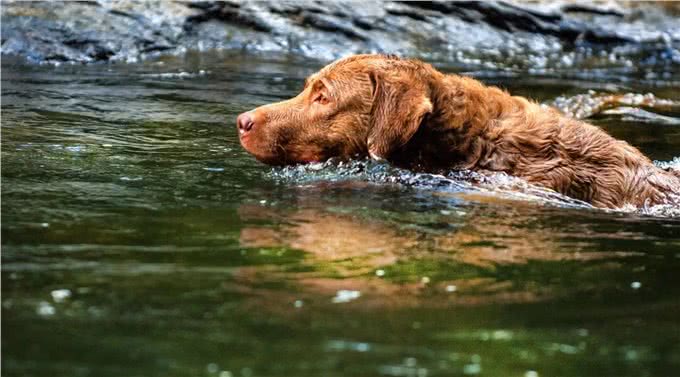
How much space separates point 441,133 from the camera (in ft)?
24.3

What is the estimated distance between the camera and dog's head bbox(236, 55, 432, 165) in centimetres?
746

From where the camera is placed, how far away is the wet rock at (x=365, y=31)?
46.2ft

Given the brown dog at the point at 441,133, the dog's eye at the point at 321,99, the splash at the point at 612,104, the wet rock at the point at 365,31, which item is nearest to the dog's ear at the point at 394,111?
the brown dog at the point at 441,133

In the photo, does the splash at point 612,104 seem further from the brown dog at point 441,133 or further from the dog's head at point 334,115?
the dog's head at point 334,115

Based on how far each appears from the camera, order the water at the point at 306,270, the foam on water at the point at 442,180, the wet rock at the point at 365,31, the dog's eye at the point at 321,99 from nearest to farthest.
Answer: the water at the point at 306,270 → the foam on water at the point at 442,180 → the dog's eye at the point at 321,99 → the wet rock at the point at 365,31

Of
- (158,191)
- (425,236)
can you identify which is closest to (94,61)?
(158,191)

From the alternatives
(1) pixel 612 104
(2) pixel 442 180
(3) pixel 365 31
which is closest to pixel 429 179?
(2) pixel 442 180

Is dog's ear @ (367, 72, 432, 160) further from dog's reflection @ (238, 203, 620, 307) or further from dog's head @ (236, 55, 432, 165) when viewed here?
dog's reflection @ (238, 203, 620, 307)

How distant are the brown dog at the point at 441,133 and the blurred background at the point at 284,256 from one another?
0.53 feet

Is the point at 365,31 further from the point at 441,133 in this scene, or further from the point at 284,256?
the point at 284,256

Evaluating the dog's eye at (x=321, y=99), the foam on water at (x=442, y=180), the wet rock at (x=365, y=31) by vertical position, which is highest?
the dog's eye at (x=321, y=99)

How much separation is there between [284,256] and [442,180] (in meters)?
2.34

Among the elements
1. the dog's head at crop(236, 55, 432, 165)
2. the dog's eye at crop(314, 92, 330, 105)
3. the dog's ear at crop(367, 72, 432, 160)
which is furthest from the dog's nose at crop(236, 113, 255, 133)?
the dog's ear at crop(367, 72, 432, 160)

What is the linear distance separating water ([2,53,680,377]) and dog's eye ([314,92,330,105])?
460 mm
